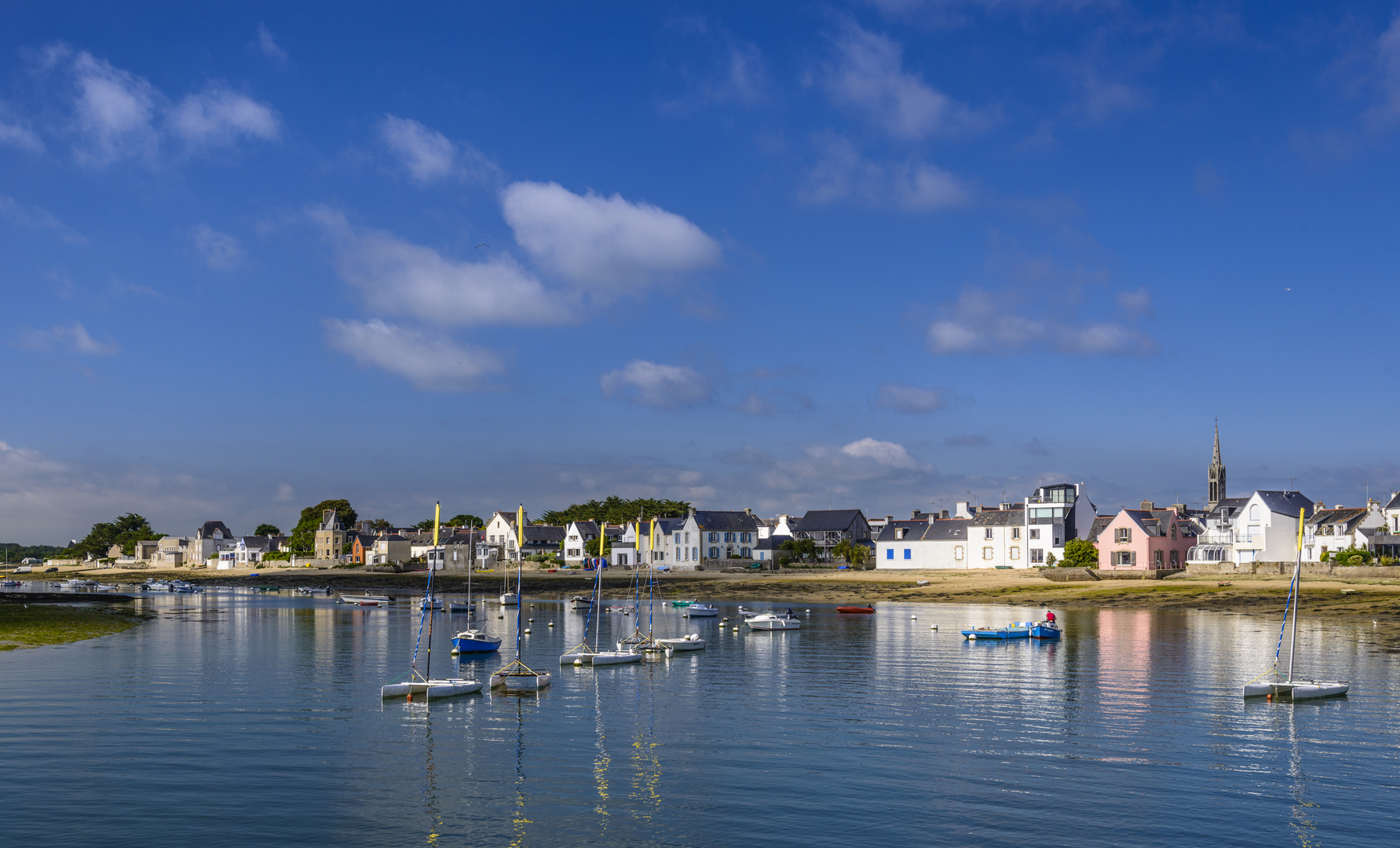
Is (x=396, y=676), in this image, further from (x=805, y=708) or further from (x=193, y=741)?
(x=805, y=708)

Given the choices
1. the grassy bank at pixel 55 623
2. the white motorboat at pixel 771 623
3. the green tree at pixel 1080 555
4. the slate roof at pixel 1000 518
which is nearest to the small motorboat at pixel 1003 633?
the white motorboat at pixel 771 623

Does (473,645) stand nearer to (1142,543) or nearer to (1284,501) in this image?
(1142,543)

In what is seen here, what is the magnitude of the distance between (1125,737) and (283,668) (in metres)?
38.0

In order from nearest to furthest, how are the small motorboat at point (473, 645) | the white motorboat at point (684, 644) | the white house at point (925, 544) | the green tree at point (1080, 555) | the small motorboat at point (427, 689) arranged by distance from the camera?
the small motorboat at point (427, 689) < the small motorboat at point (473, 645) < the white motorboat at point (684, 644) < the green tree at point (1080, 555) < the white house at point (925, 544)

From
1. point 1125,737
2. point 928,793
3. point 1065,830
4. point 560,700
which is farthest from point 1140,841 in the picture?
point 560,700

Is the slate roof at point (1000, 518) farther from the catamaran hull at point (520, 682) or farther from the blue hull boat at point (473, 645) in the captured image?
the catamaran hull at point (520, 682)

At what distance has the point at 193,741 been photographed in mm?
31766

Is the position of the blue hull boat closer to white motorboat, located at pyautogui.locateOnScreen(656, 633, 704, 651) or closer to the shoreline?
white motorboat, located at pyautogui.locateOnScreen(656, 633, 704, 651)

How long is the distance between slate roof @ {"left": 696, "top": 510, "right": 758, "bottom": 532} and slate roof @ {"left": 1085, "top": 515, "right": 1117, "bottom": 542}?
5116cm

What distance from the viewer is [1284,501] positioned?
4400 inches

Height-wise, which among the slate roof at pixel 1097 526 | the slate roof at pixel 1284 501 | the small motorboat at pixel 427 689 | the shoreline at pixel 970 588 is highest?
the slate roof at pixel 1284 501

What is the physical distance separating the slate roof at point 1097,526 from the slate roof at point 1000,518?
7915 millimetres

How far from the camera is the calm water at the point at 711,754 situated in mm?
23109

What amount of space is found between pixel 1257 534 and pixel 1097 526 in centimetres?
1893
